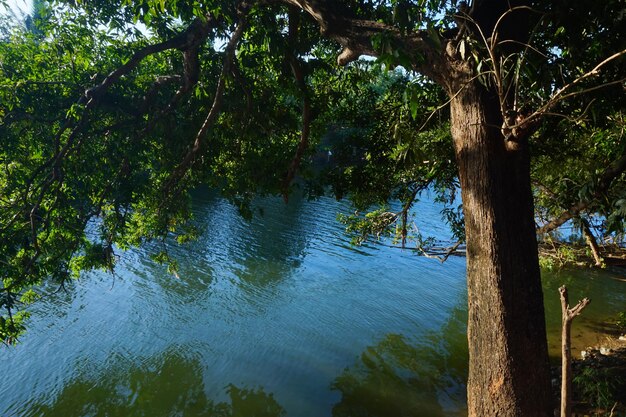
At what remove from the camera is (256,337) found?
970 cm

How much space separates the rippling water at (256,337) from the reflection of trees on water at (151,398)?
3 cm

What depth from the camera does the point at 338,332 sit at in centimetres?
1009

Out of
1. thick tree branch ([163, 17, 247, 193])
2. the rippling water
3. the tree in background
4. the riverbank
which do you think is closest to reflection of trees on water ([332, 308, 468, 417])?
the rippling water

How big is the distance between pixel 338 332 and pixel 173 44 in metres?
7.46

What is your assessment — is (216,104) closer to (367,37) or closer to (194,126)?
(194,126)

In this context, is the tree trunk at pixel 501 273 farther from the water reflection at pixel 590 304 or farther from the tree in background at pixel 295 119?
the water reflection at pixel 590 304

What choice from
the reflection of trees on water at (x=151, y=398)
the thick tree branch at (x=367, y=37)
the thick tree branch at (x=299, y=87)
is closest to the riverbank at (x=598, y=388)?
the thick tree branch at (x=367, y=37)

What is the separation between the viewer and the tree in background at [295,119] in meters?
2.87

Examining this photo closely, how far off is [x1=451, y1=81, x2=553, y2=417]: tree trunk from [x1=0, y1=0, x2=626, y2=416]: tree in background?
10 mm

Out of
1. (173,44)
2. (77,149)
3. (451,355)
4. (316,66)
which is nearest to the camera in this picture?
(173,44)

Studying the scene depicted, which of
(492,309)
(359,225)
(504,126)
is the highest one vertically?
(504,126)

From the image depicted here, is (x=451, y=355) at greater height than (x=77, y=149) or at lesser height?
lesser

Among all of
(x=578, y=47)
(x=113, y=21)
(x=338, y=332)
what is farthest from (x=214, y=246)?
(x=578, y=47)

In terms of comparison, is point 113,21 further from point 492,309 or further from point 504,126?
point 492,309
